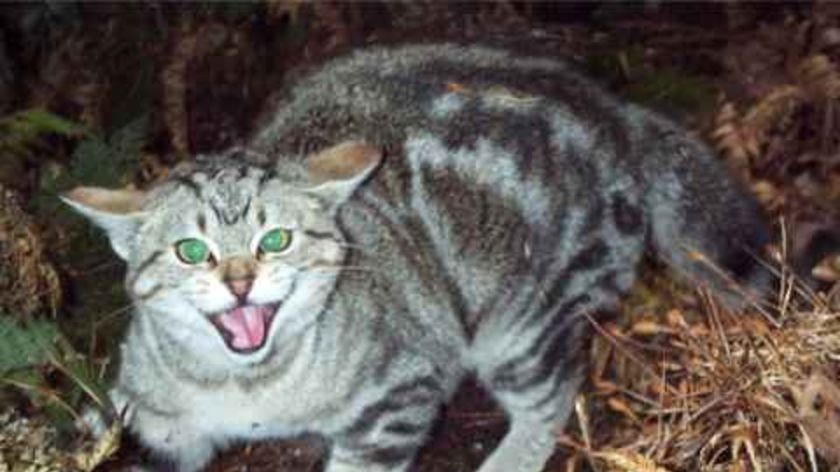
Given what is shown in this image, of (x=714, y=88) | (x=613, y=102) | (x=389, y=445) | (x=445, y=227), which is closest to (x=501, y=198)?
(x=445, y=227)

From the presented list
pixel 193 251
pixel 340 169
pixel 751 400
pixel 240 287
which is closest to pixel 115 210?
pixel 193 251

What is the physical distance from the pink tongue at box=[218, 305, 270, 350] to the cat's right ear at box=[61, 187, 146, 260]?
343mm

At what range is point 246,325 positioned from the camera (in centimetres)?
367

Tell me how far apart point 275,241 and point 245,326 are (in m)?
0.22

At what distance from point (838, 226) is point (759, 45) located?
1135 mm

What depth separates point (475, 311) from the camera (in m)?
4.27

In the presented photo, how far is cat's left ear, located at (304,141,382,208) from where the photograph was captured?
3781 mm

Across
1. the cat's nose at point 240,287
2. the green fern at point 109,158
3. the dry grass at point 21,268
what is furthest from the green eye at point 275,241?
the green fern at point 109,158

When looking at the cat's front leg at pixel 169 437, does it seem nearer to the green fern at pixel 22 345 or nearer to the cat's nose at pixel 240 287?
the green fern at pixel 22 345

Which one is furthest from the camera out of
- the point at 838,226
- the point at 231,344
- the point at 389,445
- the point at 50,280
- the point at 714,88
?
the point at 714,88

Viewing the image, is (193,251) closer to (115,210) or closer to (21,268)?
(115,210)

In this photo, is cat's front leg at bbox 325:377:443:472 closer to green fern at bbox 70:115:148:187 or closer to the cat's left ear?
the cat's left ear

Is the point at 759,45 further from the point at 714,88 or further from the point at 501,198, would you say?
the point at 501,198

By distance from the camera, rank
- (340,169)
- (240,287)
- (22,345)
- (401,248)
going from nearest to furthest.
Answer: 1. (240,287)
2. (340,169)
3. (22,345)
4. (401,248)
